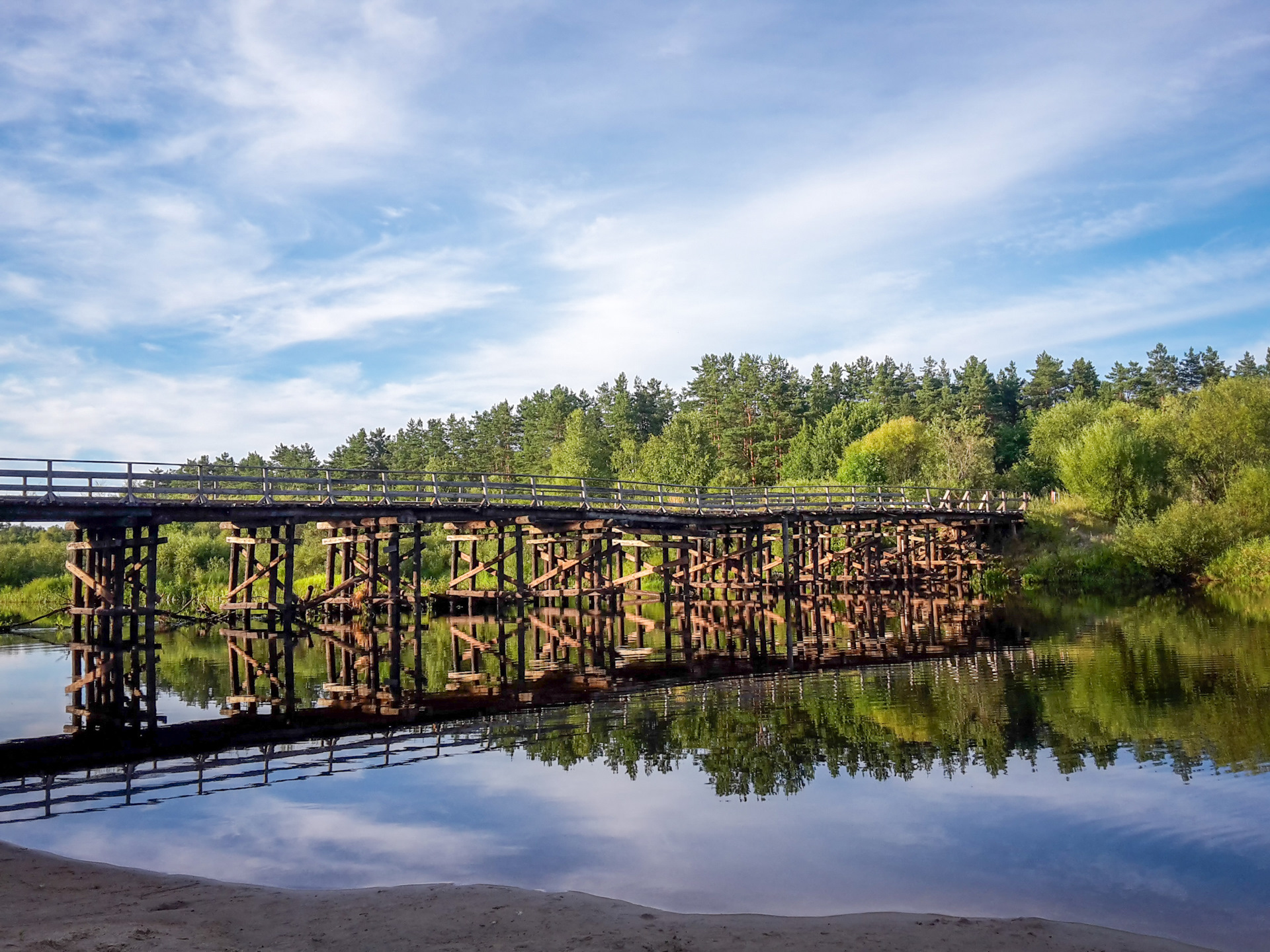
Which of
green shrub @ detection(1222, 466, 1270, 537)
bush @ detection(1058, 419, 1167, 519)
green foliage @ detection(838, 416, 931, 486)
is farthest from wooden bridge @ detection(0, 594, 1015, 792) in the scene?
green foliage @ detection(838, 416, 931, 486)

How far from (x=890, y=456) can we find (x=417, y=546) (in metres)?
46.2

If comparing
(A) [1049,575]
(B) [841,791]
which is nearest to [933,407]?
(A) [1049,575]

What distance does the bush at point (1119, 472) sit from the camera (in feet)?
160

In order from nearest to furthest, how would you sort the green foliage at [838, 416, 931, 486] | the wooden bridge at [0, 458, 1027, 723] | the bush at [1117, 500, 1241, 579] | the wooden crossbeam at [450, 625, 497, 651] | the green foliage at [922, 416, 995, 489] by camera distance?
the wooden bridge at [0, 458, 1027, 723], the wooden crossbeam at [450, 625, 497, 651], the bush at [1117, 500, 1241, 579], the green foliage at [922, 416, 995, 489], the green foliage at [838, 416, 931, 486]

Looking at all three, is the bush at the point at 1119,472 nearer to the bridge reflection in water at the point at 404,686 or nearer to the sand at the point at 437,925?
the bridge reflection in water at the point at 404,686

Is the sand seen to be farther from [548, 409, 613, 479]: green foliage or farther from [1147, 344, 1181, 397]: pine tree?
[1147, 344, 1181, 397]: pine tree

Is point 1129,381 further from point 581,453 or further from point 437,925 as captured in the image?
point 437,925

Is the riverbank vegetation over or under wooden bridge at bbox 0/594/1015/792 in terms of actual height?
over

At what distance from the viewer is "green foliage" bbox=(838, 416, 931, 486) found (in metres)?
66.1

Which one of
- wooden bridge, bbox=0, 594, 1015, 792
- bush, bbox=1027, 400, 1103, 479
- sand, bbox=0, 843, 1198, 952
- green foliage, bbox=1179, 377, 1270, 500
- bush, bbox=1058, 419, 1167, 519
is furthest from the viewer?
bush, bbox=1027, 400, 1103, 479

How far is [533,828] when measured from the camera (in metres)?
10.4

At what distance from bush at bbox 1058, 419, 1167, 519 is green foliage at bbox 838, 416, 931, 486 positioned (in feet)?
54.5

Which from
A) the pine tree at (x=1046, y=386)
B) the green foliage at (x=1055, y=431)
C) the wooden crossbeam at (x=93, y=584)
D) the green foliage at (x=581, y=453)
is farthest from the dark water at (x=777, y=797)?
the pine tree at (x=1046, y=386)

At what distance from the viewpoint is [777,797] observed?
11.3 meters
